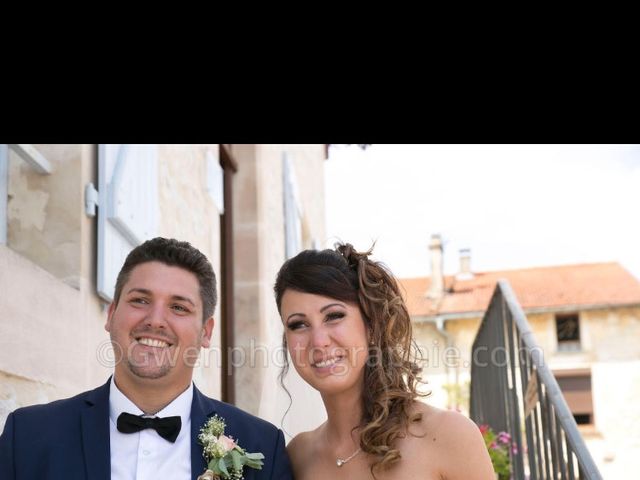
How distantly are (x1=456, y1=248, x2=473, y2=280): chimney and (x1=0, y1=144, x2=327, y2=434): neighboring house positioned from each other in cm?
2290

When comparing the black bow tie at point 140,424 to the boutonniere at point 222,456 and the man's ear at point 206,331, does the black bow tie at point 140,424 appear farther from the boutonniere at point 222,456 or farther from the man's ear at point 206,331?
the man's ear at point 206,331

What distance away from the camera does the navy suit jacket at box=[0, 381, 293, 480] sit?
2443mm

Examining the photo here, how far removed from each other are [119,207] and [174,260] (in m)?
1.01

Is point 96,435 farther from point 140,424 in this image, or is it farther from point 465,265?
point 465,265

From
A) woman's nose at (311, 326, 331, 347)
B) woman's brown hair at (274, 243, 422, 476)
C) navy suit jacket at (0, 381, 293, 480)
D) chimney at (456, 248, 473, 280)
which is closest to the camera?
navy suit jacket at (0, 381, 293, 480)

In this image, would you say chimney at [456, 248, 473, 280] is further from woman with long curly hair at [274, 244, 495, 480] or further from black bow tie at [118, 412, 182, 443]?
black bow tie at [118, 412, 182, 443]

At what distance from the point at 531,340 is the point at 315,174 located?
7.38 metres

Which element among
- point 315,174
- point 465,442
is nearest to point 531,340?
point 465,442

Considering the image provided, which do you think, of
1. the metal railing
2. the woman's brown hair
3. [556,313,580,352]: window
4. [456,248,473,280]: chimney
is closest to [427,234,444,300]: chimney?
[456,248,473,280]: chimney

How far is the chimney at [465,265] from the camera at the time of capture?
96.1 feet

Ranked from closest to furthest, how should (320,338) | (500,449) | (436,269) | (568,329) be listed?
(320,338)
(500,449)
(568,329)
(436,269)

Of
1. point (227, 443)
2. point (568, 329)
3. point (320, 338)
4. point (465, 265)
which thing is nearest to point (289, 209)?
point (320, 338)

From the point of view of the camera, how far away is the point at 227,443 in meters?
2.63
